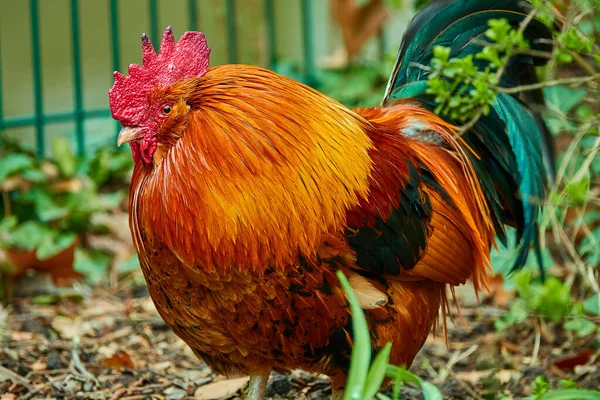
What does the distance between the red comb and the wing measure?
2.53ft

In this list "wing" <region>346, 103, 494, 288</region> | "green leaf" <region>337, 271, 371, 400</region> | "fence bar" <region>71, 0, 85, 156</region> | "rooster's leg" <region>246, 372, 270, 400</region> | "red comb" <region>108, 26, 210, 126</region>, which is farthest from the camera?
"fence bar" <region>71, 0, 85, 156</region>

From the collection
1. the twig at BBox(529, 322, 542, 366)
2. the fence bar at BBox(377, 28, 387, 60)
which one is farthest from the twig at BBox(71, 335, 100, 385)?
the fence bar at BBox(377, 28, 387, 60)

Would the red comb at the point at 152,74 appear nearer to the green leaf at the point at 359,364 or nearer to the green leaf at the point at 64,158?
the green leaf at the point at 359,364

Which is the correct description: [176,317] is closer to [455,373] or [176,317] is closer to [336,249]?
[336,249]

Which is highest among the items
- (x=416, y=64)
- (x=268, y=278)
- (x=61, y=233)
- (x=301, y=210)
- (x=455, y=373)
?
(x=416, y=64)

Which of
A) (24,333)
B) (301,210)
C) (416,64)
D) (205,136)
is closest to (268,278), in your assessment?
(301,210)

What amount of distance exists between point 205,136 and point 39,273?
3058mm

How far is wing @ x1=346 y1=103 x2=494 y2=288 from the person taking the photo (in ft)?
10.3

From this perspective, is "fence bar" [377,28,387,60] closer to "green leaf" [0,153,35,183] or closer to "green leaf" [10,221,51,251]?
"green leaf" [0,153,35,183]

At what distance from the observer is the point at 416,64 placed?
12.1ft

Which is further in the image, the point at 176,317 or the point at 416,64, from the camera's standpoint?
the point at 416,64

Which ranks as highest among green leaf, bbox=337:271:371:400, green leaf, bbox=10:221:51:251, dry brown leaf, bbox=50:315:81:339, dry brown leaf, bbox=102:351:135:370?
green leaf, bbox=337:271:371:400

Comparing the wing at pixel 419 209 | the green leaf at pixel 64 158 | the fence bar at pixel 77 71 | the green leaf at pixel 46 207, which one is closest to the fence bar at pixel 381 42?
→ the fence bar at pixel 77 71

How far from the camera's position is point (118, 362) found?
416 centimetres
